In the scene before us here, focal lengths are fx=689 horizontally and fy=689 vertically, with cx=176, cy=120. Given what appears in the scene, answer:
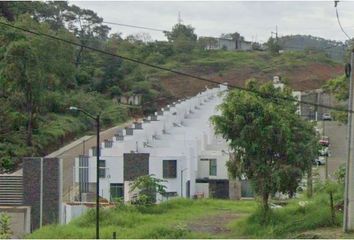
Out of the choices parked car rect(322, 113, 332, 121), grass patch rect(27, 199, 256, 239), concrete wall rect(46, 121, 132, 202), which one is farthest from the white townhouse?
parked car rect(322, 113, 332, 121)

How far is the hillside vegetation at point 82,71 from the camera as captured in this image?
30953 mm

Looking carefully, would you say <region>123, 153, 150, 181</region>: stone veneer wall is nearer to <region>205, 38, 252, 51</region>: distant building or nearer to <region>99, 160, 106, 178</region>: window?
<region>99, 160, 106, 178</region>: window

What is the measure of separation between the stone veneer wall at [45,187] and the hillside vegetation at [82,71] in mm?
6489

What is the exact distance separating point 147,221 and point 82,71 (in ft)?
105

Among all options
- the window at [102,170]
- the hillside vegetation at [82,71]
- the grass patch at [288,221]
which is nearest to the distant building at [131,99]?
the hillside vegetation at [82,71]

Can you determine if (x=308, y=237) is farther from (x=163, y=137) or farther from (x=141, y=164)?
(x=163, y=137)

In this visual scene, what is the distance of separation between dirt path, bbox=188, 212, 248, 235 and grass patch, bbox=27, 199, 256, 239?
226 mm

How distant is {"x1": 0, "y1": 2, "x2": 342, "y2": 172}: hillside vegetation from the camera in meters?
31.0

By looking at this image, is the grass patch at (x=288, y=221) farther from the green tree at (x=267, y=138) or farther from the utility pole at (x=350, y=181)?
the utility pole at (x=350, y=181)

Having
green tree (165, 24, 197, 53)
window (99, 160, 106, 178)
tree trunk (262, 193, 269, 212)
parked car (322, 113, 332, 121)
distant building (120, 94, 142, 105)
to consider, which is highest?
green tree (165, 24, 197, 53)

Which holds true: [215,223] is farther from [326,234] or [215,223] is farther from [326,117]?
[326,117]

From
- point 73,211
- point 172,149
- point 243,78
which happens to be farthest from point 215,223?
point 243,78

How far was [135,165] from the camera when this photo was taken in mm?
23594

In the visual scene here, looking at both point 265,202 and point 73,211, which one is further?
point 73,211
